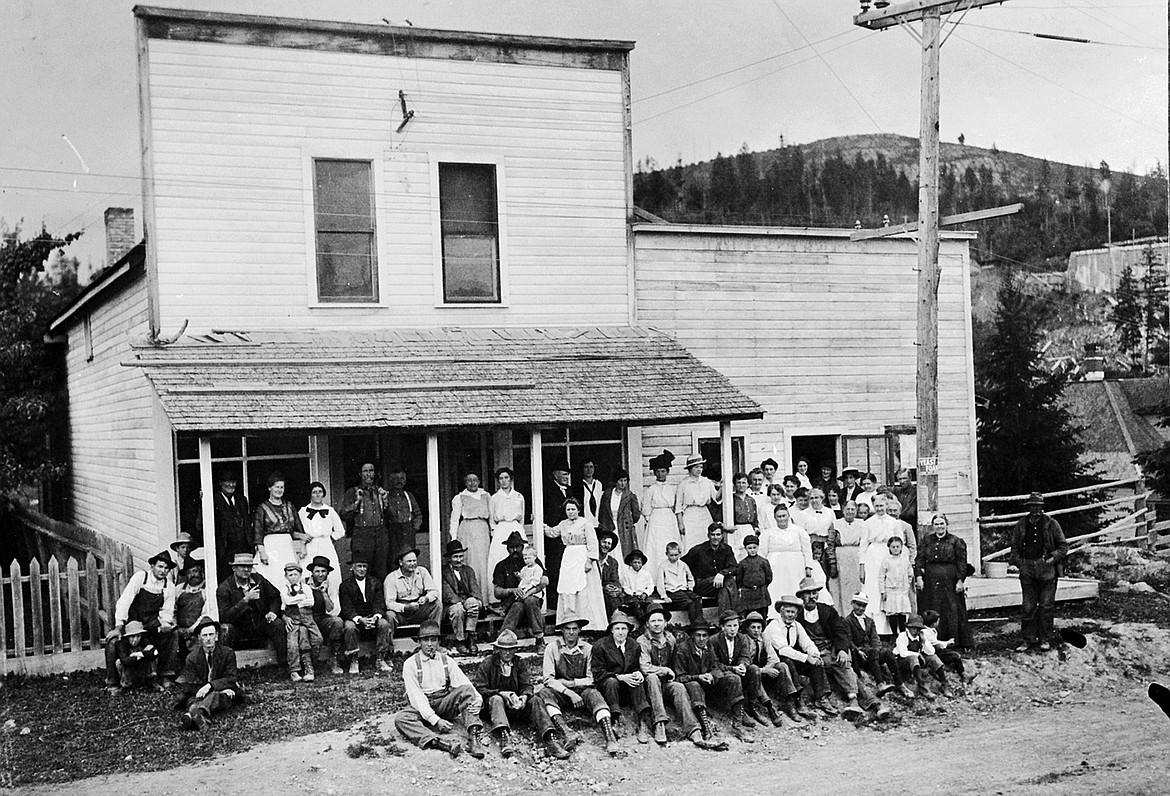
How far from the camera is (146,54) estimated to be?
1421cm

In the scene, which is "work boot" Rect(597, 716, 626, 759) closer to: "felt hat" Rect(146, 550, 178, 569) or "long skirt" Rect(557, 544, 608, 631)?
"long skirt" Rect(557, 544, 608, 631)

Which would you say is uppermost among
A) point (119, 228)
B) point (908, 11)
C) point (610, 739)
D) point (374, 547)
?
point (908, 11)

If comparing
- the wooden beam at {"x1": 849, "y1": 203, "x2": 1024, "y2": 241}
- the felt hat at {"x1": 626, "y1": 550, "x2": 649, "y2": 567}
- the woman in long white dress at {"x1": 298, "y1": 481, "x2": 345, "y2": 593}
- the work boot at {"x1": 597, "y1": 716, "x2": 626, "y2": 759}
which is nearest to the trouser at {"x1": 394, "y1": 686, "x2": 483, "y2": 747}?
the work boot at {"x1": 597, "y1": 716, "x2": 626, "y2": 759}

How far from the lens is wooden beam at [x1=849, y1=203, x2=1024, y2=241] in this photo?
13526 mm

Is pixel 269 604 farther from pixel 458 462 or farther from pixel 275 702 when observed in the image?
pixel 458 462

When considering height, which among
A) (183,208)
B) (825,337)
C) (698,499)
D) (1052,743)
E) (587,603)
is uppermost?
(183,208)

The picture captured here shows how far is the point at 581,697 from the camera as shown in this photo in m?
10.7

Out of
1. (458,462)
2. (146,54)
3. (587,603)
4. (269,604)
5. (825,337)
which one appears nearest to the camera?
(269,604)

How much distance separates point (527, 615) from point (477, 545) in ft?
4.19

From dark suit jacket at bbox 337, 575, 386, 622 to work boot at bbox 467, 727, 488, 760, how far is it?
2563mm

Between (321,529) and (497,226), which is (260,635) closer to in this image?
(321,529)

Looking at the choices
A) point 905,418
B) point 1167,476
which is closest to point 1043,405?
point 1167,476

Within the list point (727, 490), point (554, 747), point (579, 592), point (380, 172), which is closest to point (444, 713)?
point (554, 747)

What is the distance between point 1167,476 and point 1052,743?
14.5 meters
